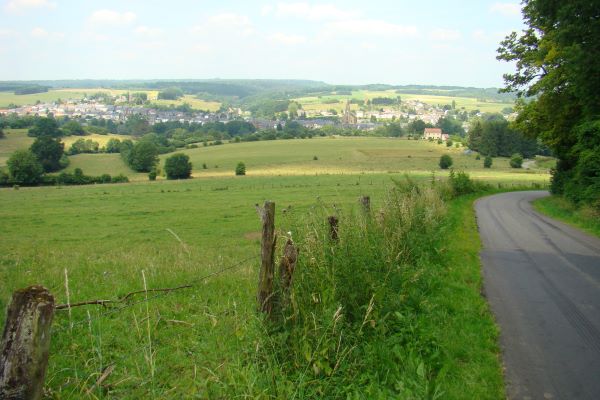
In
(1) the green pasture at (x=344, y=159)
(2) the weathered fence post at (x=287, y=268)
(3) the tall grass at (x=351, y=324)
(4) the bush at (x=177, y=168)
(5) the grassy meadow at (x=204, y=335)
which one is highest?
(2) the weathered fence post at (x=287, y=268)

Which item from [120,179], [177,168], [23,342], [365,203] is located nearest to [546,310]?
[365,203]

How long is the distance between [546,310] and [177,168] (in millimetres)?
71915

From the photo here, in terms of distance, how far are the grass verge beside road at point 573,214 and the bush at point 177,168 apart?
57.5 meters

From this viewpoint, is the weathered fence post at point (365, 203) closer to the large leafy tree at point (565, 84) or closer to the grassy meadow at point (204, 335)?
the grassy meadow at point (204, 335)

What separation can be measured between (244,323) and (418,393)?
2056 mm

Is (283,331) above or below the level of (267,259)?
below

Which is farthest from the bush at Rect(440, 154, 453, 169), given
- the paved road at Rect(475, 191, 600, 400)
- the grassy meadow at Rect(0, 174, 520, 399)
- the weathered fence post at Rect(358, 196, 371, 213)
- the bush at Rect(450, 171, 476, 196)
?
the weathered fence post at Rect(358, 196, 371, 213)

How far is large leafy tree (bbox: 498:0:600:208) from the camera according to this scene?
62.5 ft

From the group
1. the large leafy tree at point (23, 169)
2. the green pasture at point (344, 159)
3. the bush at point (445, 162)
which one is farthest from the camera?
the bush at point (445, 162)

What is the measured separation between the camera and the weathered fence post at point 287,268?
5.12 meters

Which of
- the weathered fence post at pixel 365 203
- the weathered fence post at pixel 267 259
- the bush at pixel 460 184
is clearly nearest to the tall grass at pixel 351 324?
the weathered fence post at pixel 267 259

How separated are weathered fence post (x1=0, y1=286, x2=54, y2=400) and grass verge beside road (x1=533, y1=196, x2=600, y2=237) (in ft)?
61.5

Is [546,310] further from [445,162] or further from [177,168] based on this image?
[445,162]

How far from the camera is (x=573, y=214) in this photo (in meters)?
22.4
